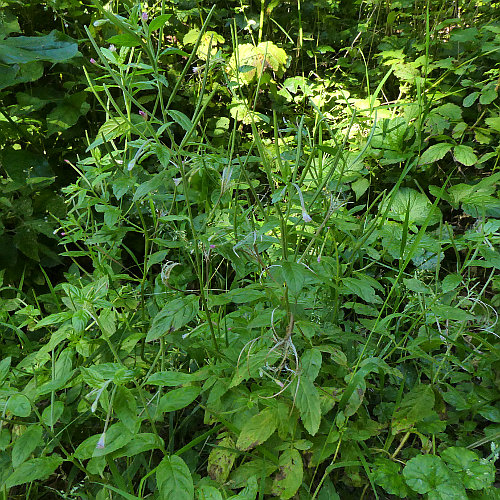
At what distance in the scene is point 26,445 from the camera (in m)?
0.81

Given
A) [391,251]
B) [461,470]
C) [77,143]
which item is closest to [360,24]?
[77,143]

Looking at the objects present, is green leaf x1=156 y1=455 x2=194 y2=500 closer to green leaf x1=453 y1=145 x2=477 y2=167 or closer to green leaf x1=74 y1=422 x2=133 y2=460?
green leaf x1=74 y1=422 x2=133 y2=460

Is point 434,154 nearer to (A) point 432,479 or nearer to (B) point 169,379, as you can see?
(A) point 432,479

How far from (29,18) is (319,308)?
1.67 m

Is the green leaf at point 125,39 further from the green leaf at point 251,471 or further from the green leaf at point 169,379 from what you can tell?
the green leaf at point 251,471

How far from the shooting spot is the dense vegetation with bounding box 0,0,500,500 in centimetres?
81

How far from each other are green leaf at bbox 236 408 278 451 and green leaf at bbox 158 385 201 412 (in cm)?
14

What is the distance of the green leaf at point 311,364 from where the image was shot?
79 cm

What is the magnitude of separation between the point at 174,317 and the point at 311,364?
0.82 ft

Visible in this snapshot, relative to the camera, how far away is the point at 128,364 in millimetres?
1067

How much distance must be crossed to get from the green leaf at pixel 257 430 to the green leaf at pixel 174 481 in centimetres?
14

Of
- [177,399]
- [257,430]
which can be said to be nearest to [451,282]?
[257,430]

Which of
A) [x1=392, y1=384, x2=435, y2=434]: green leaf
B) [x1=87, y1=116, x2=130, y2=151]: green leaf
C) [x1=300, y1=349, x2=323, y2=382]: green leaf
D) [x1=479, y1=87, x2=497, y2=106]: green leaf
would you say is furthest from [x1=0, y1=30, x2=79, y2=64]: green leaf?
[x1=479, y1=87, x2=497, y2=106]: green leaf

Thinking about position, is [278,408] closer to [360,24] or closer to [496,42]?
[496,42]
